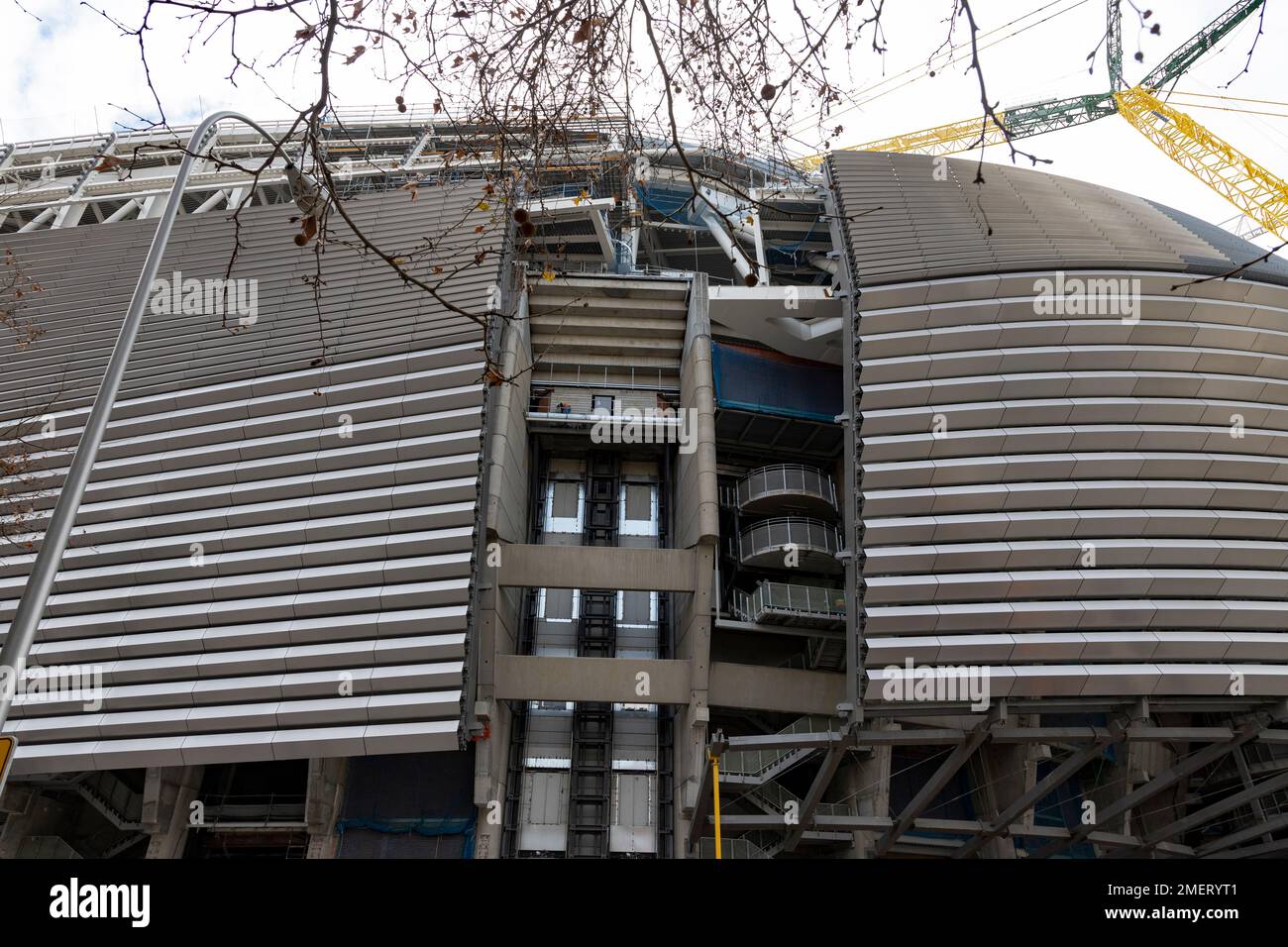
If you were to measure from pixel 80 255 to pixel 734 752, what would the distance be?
26.5 metres

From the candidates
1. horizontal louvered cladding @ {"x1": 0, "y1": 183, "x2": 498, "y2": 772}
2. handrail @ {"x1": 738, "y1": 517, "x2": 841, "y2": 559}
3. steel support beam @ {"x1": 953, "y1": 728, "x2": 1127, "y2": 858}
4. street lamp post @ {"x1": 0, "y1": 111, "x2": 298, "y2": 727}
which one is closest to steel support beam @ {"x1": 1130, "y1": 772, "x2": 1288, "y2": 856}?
steel support beam @ {"x1": 953, "y1": 728, "x2": 1127, "y2": 858}

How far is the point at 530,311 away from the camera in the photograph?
100 ft

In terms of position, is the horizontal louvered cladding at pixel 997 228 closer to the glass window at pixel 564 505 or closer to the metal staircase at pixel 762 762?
the metal staircase at pixel 762 762

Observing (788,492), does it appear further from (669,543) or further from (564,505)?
(564,505)

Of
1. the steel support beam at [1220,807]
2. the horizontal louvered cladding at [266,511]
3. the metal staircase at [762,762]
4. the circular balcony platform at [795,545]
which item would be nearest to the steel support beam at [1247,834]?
the steel support beam at [1220,807]

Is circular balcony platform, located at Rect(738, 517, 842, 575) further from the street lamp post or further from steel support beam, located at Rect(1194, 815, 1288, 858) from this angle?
the street lamp post

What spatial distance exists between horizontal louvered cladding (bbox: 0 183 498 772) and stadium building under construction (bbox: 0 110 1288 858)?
0.38 feet

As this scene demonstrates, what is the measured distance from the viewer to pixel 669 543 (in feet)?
107

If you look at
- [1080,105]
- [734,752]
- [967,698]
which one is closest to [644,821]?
[734,752]

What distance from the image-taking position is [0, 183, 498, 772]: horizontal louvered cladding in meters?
20.6

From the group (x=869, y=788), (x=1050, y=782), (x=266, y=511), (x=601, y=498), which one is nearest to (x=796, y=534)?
(x=869, y=788)

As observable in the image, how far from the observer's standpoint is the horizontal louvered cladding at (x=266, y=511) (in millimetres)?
20578

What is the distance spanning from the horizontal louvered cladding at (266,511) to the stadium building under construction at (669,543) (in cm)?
12
